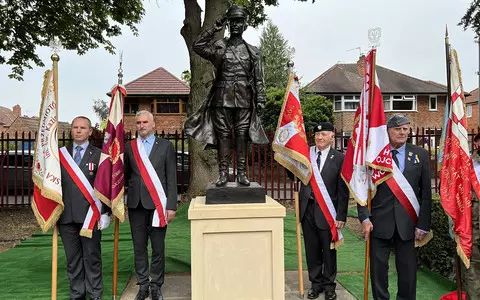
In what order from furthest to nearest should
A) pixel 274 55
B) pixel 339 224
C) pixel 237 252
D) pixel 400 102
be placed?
pixel 274 55 < pixel 400 102 < pixel 339 224 < pixel 237 252

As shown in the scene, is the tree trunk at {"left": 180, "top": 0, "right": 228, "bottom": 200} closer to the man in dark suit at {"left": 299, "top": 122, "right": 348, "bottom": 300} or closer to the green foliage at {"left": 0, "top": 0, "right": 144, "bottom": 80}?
the green foliage at {"left": 0, "top": 0, "right": 144, "bottom": 80}

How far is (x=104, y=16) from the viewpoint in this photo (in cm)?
1059

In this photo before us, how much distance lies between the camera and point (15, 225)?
8297 millimetres

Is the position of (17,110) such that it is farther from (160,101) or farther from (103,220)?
(103,220)

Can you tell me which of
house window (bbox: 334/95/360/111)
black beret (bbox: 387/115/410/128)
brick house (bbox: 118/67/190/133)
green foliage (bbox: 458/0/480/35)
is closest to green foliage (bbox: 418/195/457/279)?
black beret (bbox: 387/115/410/128)

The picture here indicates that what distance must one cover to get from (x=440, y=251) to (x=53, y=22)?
9912 millimetres

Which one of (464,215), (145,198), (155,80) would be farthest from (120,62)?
(155,80)

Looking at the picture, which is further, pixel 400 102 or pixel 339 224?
pixel 400 102

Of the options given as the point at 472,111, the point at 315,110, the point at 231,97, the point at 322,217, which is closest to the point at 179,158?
the point at 231,97

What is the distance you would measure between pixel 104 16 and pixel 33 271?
25.3 ft

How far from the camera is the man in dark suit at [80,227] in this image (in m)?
3.68

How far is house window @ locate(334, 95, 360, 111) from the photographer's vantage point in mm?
24031

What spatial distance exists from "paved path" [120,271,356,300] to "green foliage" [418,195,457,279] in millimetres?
1337

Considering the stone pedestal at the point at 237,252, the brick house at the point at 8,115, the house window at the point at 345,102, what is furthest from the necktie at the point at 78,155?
the brick house at the point at 8,115
